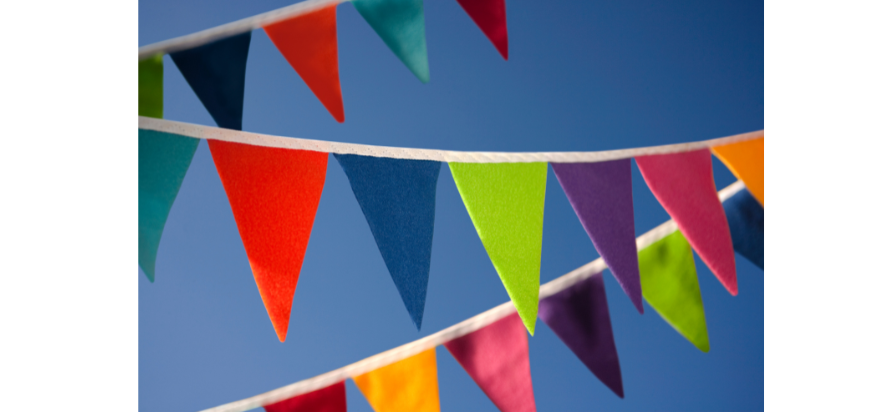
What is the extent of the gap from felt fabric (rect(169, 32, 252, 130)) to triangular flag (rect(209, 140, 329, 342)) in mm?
121

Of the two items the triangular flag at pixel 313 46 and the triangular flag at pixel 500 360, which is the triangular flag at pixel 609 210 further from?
the triangular flag at pixel 313 46

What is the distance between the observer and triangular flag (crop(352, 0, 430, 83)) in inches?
28.8

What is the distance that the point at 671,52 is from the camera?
90cm

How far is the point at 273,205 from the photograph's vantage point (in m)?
0.58

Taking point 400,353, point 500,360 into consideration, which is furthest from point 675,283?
point 400,353

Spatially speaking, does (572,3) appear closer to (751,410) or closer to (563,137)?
(563,137)

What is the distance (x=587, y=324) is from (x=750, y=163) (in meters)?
0.35

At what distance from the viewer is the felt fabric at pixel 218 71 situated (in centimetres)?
64

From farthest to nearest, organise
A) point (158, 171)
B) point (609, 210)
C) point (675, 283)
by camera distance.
A: point (675, 283) → point (609, 210) → point (158, 171)

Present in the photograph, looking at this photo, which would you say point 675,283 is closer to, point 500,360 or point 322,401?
point 500,360

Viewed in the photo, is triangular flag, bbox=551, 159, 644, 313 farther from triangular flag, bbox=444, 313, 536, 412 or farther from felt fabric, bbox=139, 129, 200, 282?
felt fabric, bbox=139, 129, 200, 282

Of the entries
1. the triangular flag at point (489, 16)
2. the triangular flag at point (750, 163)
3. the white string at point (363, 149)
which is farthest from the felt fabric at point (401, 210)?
the triangular flag at point (750, 163)
